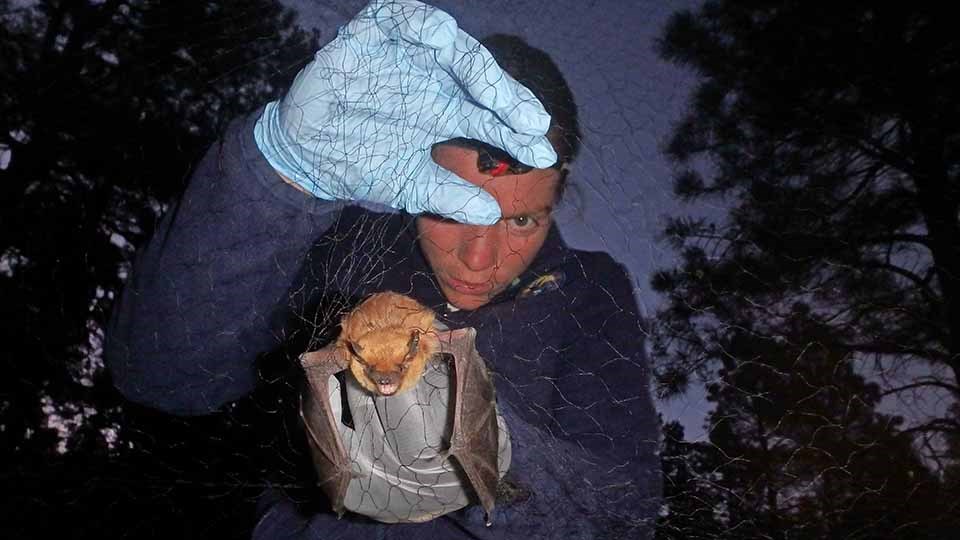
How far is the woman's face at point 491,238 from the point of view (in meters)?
0.43

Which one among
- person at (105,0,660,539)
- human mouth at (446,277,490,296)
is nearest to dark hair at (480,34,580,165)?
person at (105,0,660,539)

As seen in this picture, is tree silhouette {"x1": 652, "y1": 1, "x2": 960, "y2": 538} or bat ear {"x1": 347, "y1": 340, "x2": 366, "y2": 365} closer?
bat ear {"x1": 347, "y1": 340, "x2": 366, "y2": 365}

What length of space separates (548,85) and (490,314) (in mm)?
182

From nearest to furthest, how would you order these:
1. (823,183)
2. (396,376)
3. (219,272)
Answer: (396,376)
(219,272)
(823,183)

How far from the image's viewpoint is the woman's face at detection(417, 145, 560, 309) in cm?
43

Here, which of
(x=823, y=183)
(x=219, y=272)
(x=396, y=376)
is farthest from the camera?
(x=823, y=183)

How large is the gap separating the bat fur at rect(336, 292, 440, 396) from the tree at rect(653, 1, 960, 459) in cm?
19

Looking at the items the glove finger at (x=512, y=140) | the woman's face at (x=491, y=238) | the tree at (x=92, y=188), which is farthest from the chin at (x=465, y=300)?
the tree at (x=92, y=188)

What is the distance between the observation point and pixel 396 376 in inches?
14.5

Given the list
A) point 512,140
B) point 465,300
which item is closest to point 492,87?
point 512,140

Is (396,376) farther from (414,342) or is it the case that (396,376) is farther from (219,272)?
(219,272)

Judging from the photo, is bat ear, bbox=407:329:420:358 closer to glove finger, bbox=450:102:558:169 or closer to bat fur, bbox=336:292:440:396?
bat fur, bbox=336:292:440:396

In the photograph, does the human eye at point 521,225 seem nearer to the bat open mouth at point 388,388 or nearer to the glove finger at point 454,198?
the glove finger at point 454,198

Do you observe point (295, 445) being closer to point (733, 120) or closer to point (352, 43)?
point (352, 43)
